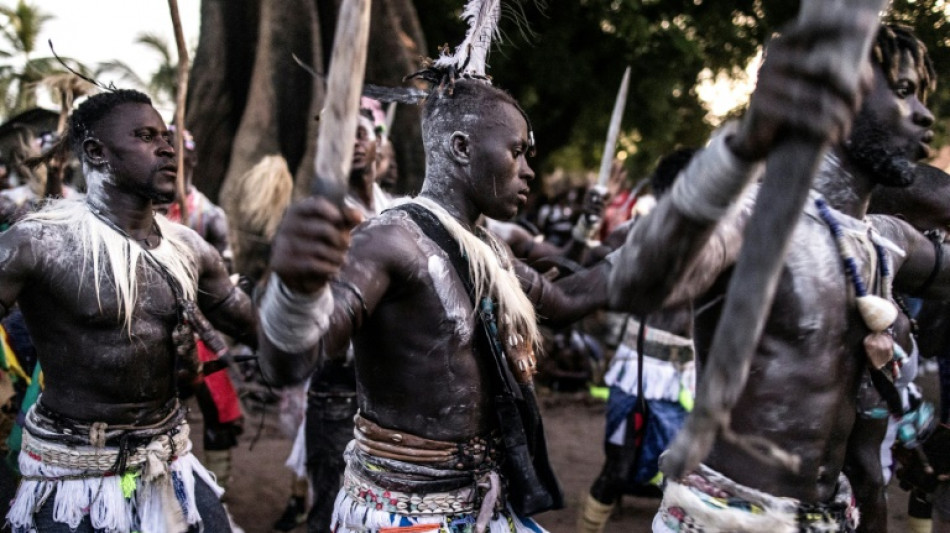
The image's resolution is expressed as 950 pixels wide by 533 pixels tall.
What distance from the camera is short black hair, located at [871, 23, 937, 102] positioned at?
→ 7.57ft

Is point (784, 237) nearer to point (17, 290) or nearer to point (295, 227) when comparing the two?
point (295, 227)

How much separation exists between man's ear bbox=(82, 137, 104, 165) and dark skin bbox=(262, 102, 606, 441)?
4.65 feet

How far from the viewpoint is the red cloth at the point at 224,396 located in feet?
16.0

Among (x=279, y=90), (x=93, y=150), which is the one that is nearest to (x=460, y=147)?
(x=93, y=150)

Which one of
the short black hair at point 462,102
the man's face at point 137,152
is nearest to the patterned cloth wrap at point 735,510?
the short black hair at point 462,102

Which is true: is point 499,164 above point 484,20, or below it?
below

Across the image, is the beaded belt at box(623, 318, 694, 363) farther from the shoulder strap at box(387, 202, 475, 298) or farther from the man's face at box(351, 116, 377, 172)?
the shoulder strap at box(387, 202, 475, 298)

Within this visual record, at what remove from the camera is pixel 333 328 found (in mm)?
1938

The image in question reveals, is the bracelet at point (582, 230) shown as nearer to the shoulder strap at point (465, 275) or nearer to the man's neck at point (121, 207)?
the shoulder strap at point (465, 275)

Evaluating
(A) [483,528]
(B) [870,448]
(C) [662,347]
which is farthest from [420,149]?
(A) [483,528]

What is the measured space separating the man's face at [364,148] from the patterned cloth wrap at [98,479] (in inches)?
92.4

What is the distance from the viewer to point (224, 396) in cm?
500

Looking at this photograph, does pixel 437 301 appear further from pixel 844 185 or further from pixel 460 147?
pixel 844 185

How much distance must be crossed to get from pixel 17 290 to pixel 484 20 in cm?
190
